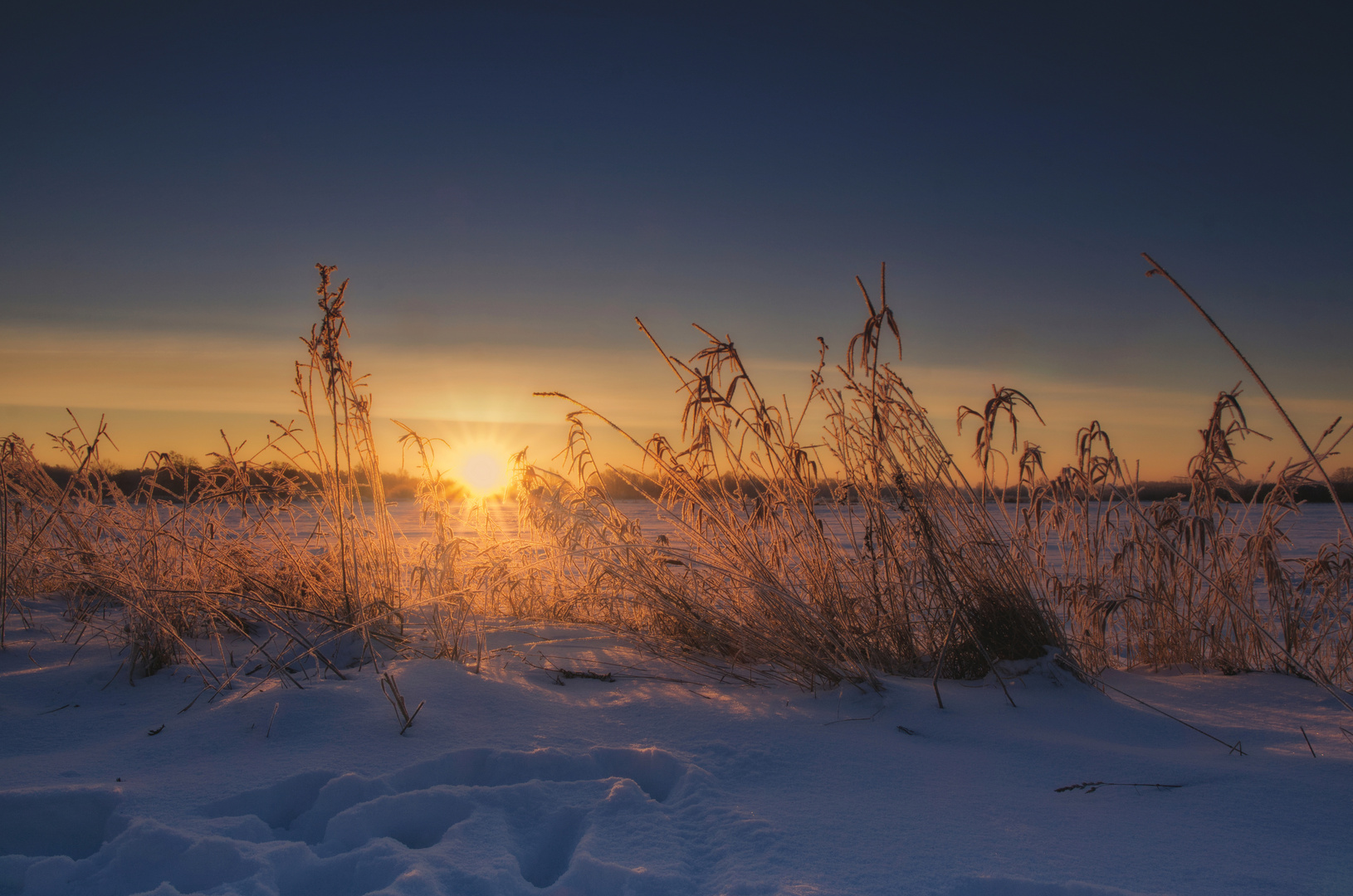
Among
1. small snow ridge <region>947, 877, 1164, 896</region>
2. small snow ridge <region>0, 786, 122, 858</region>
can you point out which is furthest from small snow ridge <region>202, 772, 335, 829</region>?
small snow ridge <region>947, 877, 1164, 896</region>

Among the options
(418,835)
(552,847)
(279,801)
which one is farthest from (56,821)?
(552,847)

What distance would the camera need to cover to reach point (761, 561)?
8.16 ft

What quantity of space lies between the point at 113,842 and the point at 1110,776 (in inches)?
84.8

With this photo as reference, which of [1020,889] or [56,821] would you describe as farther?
[56,821]

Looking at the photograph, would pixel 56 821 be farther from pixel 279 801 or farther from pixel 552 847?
pixel 552 847

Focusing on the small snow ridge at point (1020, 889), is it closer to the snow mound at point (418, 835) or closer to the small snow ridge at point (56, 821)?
the snow mound at point (418, 835)

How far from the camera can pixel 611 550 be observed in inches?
107

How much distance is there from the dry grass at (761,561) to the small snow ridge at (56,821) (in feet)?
2.18

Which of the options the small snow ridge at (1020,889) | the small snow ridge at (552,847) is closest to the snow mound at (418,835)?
the small snow ridge at (552,847)

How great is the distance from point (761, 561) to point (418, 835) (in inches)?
55.9

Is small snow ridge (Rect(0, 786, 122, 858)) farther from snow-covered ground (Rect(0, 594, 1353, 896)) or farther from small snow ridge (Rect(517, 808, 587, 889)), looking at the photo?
small snow ridge (Rect(517, 808, 587, 889))

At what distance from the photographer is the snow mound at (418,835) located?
4.02 feet

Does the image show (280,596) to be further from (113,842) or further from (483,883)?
(483,883)

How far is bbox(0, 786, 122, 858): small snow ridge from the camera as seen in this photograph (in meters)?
1.38
